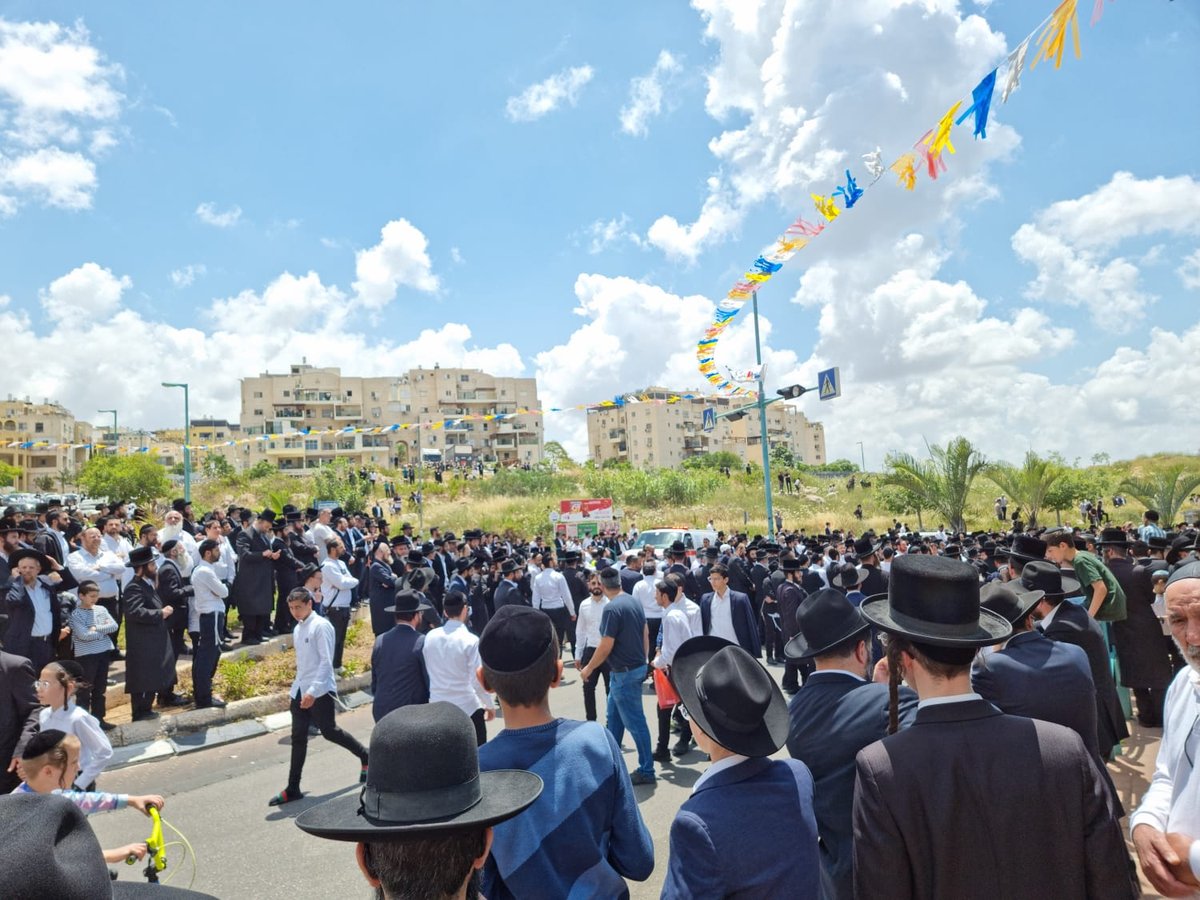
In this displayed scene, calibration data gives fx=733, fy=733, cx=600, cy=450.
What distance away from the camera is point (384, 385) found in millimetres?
97688

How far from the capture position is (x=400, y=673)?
5.95 meters

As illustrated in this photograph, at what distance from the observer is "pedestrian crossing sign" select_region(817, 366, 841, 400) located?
1802 cm

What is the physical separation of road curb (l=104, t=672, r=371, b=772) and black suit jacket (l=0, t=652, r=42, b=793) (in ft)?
9.38

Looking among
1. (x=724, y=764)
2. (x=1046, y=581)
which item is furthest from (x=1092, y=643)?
(x=724, y=764)

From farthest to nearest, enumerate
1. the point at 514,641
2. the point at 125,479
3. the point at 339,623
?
the point at 125,479
the point at 339,623
the point at 514,641

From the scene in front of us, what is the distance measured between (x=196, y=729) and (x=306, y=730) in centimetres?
298

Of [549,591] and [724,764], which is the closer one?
[724,764]

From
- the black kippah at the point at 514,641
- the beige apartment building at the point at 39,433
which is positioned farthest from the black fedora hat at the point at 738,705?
the beige apartment building at the point at 39,433

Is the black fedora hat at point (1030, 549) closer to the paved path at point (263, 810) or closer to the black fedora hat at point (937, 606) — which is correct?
the paved path at point (263, 810)

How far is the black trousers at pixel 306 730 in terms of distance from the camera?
6453 millimetres

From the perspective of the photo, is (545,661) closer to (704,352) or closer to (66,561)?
(66,561)

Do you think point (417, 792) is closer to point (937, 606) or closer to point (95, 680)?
point (937, 606)

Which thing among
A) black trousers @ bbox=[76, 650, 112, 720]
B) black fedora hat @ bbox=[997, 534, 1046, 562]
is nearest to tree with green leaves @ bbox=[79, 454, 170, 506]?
black trousers @ bbox=[76, 650, 112, 720]

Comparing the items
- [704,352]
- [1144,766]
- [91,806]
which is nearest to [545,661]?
[91,806]
